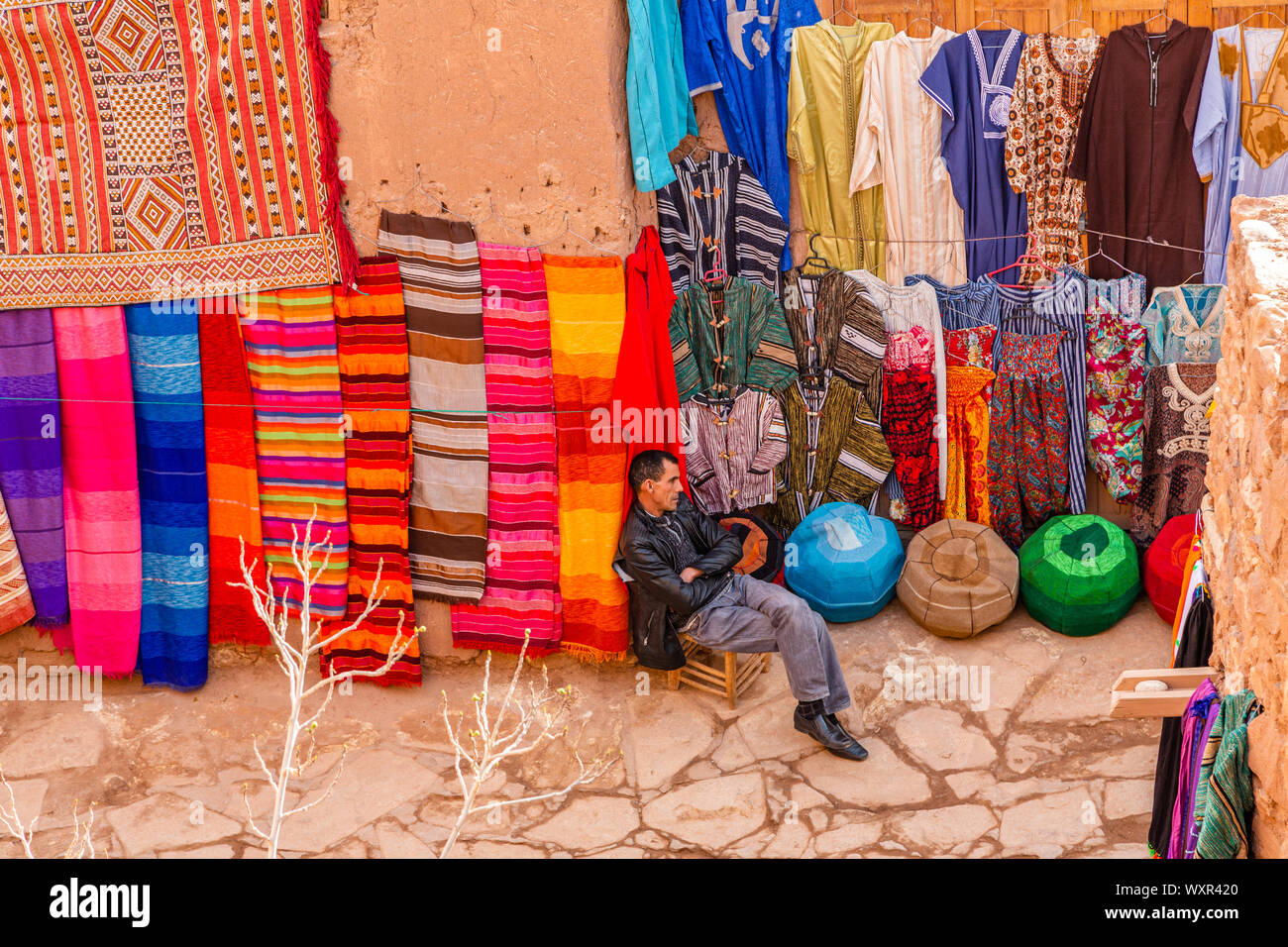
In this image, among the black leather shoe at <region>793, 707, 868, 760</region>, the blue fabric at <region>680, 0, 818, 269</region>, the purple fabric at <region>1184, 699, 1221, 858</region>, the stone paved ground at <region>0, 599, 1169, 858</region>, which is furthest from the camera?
the blue fabric at <region>680, 0, 818, 269</region>

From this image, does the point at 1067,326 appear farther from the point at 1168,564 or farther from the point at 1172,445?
the point at 1168,564

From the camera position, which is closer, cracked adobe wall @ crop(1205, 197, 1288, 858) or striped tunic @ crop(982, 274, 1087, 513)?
cracked adobe wall @ crop(1205, 197, 1288, 858)

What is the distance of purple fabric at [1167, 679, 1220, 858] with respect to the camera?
2.62 metres

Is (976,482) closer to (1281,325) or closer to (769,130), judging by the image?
(769,130)

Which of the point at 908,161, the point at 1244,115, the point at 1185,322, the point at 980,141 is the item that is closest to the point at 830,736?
the point at 1185,322

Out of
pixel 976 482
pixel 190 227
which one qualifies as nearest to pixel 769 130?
pixel 976 482

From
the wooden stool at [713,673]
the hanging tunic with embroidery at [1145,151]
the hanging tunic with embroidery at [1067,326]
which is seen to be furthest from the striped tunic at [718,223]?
the wooden stool at [713,673]

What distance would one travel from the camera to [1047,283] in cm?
572

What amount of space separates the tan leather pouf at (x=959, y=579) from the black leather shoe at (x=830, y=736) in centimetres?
95

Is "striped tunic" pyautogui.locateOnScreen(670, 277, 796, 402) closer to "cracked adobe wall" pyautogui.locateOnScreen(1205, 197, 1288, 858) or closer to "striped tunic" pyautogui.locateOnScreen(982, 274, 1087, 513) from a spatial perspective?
"striped tunic" pyautogui.locateOnScreen(982, 274, 1087, 513)

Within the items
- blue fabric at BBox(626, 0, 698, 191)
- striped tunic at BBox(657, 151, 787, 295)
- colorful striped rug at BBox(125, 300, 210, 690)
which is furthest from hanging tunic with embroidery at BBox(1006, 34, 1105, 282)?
colorful striped rug at BBox(125, 300, 210, 690)

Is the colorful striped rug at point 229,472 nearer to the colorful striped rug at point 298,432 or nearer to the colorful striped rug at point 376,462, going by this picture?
the colorful striped rug at point 298,432

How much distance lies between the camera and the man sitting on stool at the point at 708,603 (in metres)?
4.93

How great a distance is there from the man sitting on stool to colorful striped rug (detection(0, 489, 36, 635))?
8.97ft
